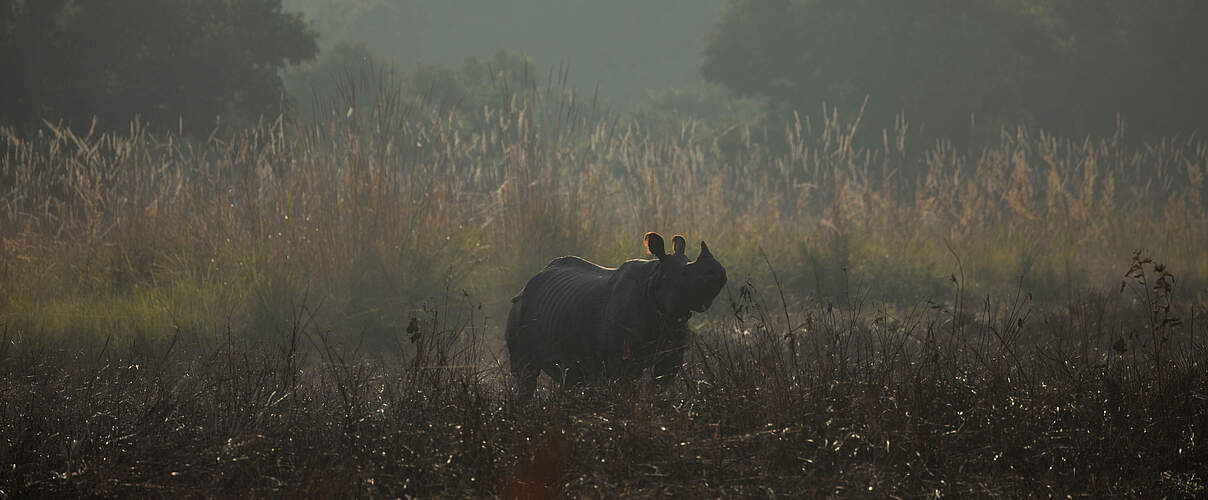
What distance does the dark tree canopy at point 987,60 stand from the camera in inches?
683

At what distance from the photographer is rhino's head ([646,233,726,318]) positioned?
315 centimetres

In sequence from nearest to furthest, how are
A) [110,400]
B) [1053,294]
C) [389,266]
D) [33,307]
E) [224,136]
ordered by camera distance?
[110,400] → [33,307] → [389,266] → [1053,294] → [224,136]

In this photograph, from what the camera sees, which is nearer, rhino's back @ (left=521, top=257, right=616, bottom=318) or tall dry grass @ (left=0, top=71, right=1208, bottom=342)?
rhino's back @ (left=521, top=257, right=616, bottom=318)

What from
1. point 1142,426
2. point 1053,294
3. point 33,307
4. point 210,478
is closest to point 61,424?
point 210,478

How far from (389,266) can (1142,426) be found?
4.16 metres

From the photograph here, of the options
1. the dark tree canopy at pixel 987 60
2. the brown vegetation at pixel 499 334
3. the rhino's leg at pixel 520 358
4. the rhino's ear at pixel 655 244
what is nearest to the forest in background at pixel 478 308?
the brown vegetation at pixel 499 334

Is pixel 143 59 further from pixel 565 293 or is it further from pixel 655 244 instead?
pixel 655 244

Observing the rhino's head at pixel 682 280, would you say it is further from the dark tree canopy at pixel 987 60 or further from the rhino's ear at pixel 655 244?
the dark tree canopy at pixel 987 60

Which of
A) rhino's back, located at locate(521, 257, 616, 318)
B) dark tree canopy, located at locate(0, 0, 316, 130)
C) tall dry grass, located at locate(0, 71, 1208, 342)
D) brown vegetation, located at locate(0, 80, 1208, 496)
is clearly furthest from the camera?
dark tree canopy, located at locate(0, 0, 316, 130)

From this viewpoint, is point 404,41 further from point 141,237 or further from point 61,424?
point 61,424

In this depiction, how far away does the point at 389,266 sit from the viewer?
599cm

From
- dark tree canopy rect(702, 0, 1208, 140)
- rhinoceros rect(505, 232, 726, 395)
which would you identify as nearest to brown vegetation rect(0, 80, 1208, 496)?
rhinoceros rect(505, 232, 726, 395)

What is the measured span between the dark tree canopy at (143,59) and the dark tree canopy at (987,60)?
9.97m

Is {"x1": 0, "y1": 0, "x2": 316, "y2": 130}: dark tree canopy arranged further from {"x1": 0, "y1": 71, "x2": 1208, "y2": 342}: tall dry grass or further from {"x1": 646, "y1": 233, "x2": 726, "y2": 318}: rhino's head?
{"x1": 646, "y1": 233, "x2": 726, "y2": 318}: rhino's head
